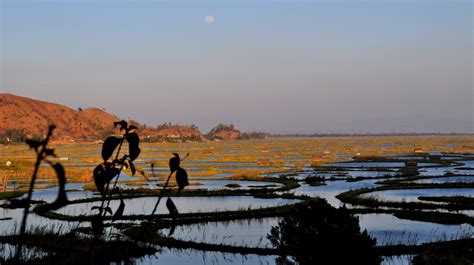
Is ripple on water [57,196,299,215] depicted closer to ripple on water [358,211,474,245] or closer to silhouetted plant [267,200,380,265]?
ripple on water [358,211,474,245]

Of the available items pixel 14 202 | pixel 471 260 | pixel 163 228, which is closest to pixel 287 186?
pixel 163 228

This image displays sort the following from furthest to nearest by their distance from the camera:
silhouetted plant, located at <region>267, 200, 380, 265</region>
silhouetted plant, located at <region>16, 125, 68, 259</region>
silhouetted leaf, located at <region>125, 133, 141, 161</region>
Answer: silhouetted plant, located at <region>267, 200, 380, 265</region>, silhouetted leaf, located at <region>125, 133, 141, 161</region>, silhouetted plant, located at <region>16, 125, 68, 259</region>

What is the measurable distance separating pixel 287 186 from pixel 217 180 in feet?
37.1

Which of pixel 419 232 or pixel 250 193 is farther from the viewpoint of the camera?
pixel 250 193

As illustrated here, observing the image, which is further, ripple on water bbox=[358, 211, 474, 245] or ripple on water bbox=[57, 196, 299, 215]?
ripple on water bbox=[57, 196, 299, 215]

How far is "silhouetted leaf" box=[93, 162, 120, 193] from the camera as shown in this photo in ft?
9.37

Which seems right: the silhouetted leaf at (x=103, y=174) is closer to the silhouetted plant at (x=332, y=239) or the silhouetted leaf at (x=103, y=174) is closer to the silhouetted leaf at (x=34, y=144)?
the silhouetted leaf at (x=34, y=144)

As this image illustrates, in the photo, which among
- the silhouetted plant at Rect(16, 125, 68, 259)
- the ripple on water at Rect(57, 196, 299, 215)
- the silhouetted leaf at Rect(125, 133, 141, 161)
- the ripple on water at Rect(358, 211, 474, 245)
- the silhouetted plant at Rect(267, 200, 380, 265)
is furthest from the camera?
the ripple on water at Rect(57, 196, 299, 215)

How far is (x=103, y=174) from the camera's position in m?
2.90

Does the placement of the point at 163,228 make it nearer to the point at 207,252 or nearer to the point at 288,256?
the point at 207,252

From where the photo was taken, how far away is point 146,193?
4062 centimetres

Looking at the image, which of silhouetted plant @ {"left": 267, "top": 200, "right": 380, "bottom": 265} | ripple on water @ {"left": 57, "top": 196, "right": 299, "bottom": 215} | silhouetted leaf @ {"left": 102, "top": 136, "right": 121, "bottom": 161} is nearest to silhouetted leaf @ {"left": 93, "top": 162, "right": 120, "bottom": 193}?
silhouetted leaf @ {"left": 102, "top": 136, "right": 121, "bottom": 161}

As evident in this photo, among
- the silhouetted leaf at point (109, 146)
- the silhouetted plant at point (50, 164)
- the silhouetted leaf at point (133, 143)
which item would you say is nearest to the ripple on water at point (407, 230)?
the silhouetted leaf at point (133, 143)

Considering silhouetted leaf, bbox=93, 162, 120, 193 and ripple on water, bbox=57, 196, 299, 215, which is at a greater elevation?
silhouetted leaf, bbox=93, 162, 120, 193
